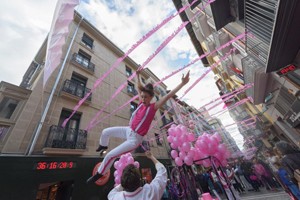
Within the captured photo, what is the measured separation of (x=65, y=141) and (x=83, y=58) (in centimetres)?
641

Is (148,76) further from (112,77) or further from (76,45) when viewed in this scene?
(76,45)

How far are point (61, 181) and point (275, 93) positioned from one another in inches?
400

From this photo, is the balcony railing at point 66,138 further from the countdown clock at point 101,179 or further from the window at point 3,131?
the window at point 3,131

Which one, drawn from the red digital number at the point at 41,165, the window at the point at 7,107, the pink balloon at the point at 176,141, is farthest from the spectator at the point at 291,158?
the window at the point at 7,107

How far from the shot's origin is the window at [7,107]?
5.72 meters

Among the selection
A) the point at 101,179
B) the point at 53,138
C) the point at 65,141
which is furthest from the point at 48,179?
the point at 101,179

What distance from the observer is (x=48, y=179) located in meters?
5.19

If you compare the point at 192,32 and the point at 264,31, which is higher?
the point at 192,32

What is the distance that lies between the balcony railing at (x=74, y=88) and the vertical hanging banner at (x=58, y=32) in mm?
4623

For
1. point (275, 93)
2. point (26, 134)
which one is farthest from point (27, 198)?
point (275, 93)

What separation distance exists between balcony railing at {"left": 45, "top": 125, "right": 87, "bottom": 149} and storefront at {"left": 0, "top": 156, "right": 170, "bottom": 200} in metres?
0.59

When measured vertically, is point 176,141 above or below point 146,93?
below

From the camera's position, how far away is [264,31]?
303 centimetres

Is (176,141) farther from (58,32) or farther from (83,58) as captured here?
(83,58)
